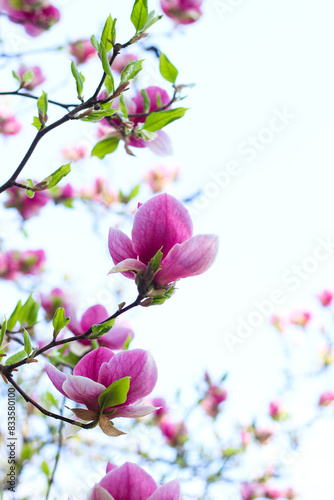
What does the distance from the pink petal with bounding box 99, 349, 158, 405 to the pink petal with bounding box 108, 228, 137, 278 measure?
0.37 ft

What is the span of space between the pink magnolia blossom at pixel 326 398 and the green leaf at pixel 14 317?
2199 mm

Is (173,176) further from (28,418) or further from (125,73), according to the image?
(125,73)

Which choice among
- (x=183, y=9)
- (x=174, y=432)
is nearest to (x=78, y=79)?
(x=183, y=9)

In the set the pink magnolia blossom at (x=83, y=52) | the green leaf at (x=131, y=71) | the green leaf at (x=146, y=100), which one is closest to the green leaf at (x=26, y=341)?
the green leaf at (x=131, y=71)

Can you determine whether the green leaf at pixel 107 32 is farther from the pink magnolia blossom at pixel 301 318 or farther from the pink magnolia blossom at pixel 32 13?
the pink magnolia blossom at pixel 301 318

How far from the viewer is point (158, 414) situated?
225 centimetres

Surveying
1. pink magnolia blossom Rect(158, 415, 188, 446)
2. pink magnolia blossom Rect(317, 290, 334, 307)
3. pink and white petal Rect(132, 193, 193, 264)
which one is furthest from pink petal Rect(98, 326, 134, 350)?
pink magnolia blossom Rect(317, 290, 334, 307)

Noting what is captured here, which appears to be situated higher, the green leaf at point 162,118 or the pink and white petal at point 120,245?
the green leaf at point 162,118

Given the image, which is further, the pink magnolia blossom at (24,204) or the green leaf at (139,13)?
the pink magnolia blossom at (24,204)

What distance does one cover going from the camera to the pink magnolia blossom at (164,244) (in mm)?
489

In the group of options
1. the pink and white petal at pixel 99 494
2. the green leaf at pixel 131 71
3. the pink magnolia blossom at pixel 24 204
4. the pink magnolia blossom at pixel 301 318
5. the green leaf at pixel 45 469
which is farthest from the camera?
the pink magnolia blossom at pixel 301 318

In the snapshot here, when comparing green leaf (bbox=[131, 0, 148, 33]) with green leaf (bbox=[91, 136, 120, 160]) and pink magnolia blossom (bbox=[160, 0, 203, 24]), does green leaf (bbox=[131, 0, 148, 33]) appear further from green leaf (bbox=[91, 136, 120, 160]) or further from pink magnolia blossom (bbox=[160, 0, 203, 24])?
pink magnolia blossom (bbox=[160, 0, 203, 24])

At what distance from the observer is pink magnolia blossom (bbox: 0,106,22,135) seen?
1.89 meters

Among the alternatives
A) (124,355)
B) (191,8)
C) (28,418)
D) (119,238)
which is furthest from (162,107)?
(28,418)
